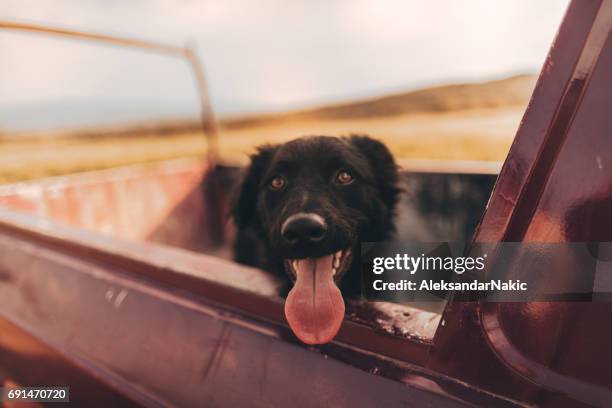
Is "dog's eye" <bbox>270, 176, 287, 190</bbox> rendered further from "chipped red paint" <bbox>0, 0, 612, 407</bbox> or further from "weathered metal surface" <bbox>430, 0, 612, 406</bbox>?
"weathered metal surface" <bbox>430, 0, 612, 406</bbox>

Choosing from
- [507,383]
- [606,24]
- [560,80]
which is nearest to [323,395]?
[507,383]

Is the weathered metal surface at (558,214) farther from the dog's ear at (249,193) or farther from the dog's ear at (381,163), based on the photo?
the dog's ear at (249,193)

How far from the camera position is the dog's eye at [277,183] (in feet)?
6.26

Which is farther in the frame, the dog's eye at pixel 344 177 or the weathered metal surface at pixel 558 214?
the dog's eye at pixel 344 177

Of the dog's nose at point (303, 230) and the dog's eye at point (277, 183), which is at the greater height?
the dog's nose at point (303, 230)

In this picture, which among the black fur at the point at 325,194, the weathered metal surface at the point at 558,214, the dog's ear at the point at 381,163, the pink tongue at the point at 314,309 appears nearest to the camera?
the weathered metal surface at the point at 558,214

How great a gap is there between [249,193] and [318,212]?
1.00 meters

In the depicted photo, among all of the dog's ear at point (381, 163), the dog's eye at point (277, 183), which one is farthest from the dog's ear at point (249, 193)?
the dog's ear at point (381, 163)

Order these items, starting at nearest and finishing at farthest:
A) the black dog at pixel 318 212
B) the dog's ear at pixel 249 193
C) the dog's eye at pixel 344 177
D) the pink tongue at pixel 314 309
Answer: the pink tongue at pixel 314 309
the black dog at pixel 318 212
the dog's eye at pixel 344 177
the dog's ear at pixel 249 193

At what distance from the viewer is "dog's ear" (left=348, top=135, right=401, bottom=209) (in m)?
2.18

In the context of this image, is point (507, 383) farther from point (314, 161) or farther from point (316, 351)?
point (314, 161)

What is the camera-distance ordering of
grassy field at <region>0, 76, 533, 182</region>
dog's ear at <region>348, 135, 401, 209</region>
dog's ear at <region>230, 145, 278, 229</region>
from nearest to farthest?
dog's ear at <region>348, 135, 401, 209</region>, dog's ear at <region>230, 145, 278, 229</region>, grassy field at <region>0, 76, 533, 182</region>

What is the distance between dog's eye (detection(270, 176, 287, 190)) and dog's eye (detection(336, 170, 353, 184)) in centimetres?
26

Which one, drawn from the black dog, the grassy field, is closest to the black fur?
the black dog
